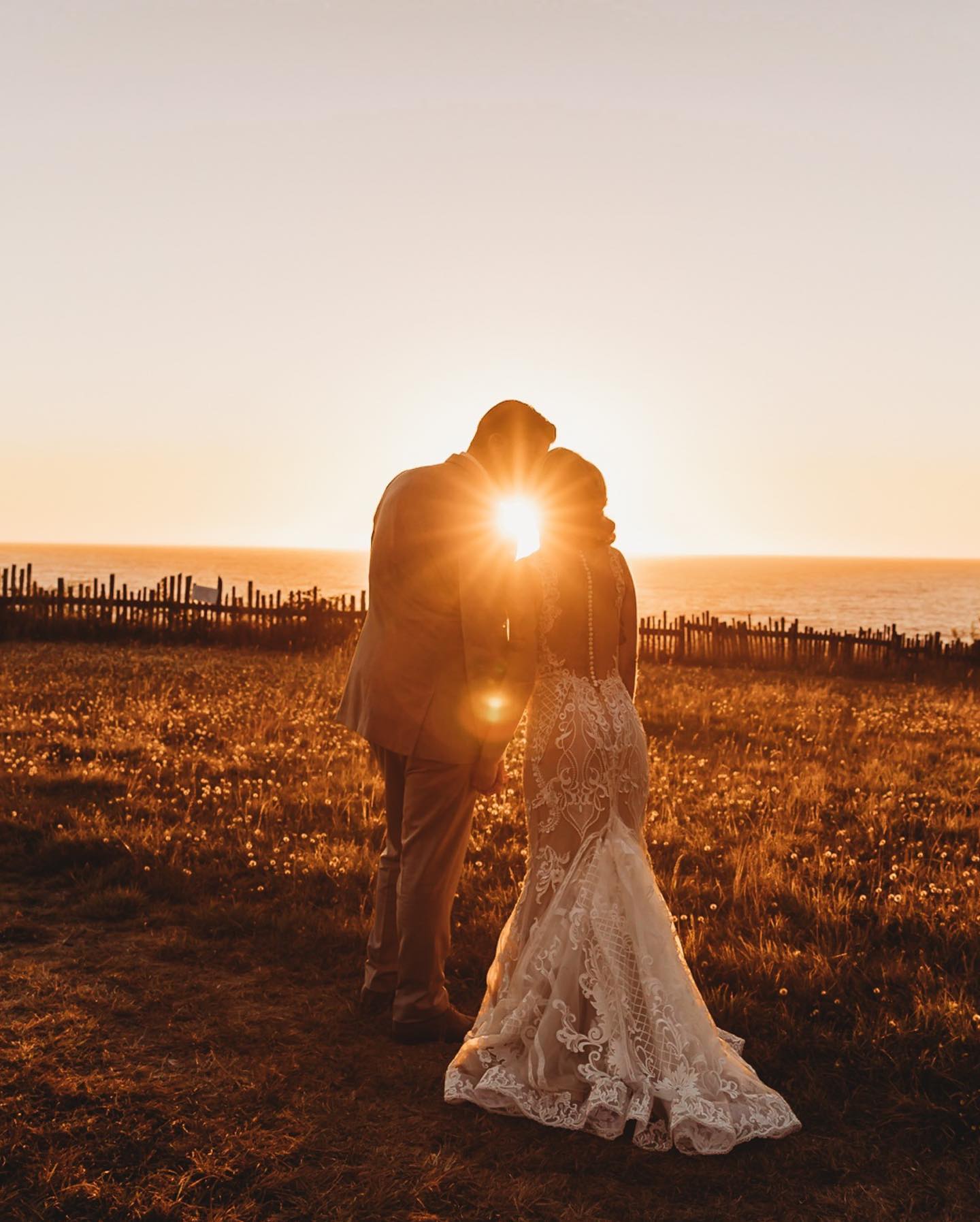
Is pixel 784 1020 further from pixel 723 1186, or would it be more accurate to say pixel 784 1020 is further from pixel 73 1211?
pixel 73 1211

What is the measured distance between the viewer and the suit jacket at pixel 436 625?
4.00m

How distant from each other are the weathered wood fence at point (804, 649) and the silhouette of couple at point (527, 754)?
16389 millimetres

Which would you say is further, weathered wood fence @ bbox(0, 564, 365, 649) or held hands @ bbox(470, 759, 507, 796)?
weathered wood fence @ bbox(0, 564, 365, 649)

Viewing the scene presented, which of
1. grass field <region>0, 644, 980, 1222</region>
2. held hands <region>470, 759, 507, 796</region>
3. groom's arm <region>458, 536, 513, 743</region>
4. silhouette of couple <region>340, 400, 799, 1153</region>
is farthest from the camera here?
held hands <region>470, 759, 507, 796</region>

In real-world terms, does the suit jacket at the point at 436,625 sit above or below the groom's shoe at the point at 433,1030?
above

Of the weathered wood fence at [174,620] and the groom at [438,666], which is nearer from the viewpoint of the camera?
the groom at [438,666]

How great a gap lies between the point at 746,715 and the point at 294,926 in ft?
28.4

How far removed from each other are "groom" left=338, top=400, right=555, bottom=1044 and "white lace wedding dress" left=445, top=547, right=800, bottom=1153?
0.22m

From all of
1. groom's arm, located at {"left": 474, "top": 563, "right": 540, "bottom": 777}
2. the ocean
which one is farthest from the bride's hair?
the ocean

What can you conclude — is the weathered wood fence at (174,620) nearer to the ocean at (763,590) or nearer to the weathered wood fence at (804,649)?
the weathered wood fence at (804,649)

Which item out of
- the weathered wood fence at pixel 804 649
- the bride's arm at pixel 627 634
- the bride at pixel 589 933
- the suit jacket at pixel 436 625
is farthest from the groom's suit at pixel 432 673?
the weathered wood fence at pixel 804 649

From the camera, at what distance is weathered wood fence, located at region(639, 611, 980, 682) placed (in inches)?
760

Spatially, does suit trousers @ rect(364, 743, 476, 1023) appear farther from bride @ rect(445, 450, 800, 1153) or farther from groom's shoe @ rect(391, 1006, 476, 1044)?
bride @ rect(445, 450, 800, 1153)

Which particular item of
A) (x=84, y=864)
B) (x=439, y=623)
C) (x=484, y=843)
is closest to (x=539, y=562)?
(x=439, y=623)
